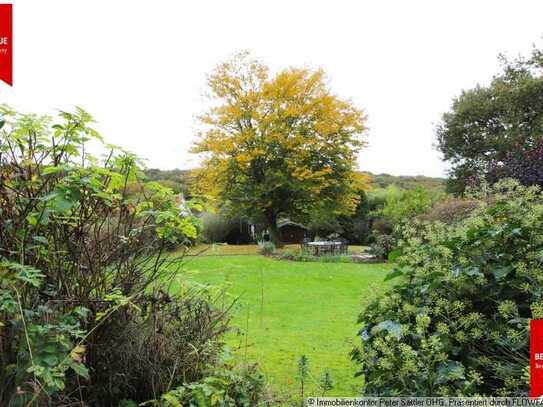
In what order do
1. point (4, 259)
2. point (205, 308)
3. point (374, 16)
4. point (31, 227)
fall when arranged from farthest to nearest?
point (374, 16) < point (205, 308) < point (31, 227) < point (4, 259)

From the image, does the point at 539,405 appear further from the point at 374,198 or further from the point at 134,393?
the point at 374,198

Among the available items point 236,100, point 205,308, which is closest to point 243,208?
point 236,100

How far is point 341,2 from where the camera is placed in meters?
7.17

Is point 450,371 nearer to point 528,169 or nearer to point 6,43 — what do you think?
point 6,43

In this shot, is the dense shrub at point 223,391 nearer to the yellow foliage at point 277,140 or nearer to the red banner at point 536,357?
the red banner at point 536,357

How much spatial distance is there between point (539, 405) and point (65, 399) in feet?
6.25

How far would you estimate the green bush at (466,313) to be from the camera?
1.80m

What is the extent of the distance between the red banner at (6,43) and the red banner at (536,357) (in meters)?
2.89

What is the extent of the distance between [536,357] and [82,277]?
1962mm

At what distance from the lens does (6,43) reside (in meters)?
2.83

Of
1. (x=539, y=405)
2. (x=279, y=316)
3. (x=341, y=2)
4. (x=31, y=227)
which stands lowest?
(x=279, y=316)

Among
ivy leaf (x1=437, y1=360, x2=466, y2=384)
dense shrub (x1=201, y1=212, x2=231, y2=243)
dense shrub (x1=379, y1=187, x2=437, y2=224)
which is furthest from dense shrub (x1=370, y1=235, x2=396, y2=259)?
ivy leaf (x1=437, y1=360, x2=466, y2=384)

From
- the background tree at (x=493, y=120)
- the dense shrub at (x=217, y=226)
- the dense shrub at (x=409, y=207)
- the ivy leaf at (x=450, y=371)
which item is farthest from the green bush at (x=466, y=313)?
the dense shrub at (x=217, y=226)

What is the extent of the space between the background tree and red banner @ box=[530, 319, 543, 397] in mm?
21424
